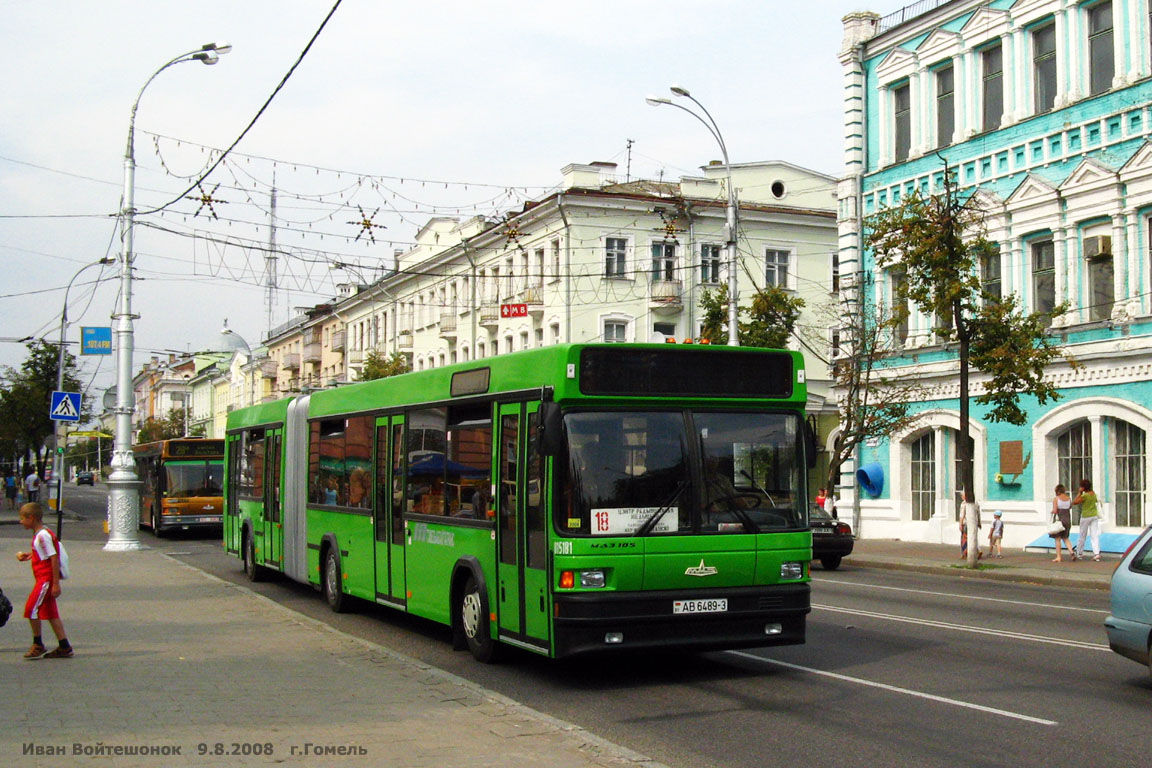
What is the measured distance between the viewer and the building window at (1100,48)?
28.7 metres

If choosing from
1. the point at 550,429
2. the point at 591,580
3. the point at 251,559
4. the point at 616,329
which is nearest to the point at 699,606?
the point at 591,580

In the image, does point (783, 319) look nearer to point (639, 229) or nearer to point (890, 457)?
point (890, 457)

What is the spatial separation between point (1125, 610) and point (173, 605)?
38.9 feet

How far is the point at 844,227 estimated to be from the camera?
3750 centimetres

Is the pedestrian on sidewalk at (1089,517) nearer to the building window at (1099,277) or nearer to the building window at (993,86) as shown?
the building window at (1099,277)

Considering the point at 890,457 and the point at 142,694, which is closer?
the point at 142,694

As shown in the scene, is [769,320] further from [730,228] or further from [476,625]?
[476,625]

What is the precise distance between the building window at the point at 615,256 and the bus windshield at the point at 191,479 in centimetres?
1944

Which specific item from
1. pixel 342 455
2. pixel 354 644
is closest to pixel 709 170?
pixel 342 455

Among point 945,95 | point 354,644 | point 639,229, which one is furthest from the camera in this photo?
point 639,229

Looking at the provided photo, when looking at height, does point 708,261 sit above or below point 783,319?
above

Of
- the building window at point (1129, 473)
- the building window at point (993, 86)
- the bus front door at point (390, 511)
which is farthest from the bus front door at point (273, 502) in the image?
the building window at point (993, 86)

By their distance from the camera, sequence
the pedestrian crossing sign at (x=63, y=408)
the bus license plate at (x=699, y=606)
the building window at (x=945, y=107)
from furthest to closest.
Answer: the building window at (x=945, y=107), the pedestrian crossing sign at (x=63, y=408), the bus license plate at (x=699, y=606)

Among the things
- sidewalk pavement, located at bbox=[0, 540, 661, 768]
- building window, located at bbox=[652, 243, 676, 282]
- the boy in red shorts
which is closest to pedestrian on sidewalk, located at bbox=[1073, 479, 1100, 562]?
Result: sidewalk pavement, located at bbox=[0, 540, 661, 768]
